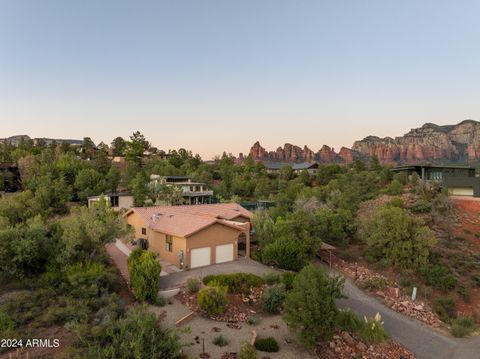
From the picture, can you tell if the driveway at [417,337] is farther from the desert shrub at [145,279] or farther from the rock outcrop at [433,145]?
the rock outcrop at [433,145]

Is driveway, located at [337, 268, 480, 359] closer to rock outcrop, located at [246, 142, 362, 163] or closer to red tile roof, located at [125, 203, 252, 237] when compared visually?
red tile roof, located at [125, 203, 252, 237]

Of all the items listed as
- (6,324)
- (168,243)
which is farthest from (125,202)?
(6,324)

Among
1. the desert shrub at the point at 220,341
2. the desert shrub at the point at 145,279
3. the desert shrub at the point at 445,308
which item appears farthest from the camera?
the desert shrub at the point at 445,308

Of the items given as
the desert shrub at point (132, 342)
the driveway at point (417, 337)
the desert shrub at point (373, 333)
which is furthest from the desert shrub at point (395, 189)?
the desert shrub at point (132, 342)

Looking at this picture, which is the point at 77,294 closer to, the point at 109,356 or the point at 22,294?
the point at 22,294

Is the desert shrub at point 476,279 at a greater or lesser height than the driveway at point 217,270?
lesser

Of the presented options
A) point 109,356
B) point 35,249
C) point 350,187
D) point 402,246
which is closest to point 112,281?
point 35,249
